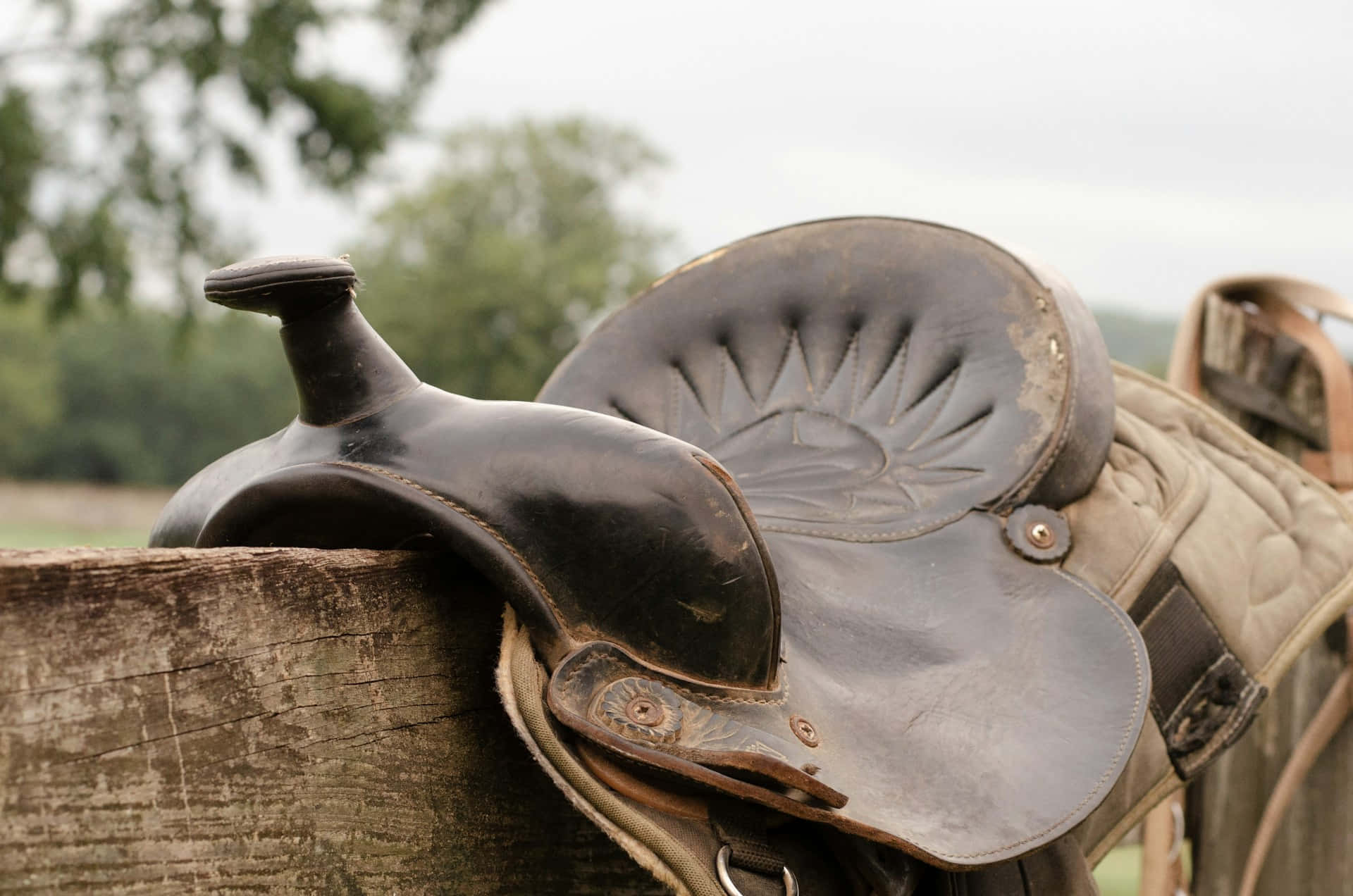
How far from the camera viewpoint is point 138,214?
10992 mm

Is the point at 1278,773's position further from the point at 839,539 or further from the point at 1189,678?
the point at 839,539

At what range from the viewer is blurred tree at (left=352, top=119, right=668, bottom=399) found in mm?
30328

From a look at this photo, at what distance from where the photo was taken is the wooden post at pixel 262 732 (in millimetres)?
587

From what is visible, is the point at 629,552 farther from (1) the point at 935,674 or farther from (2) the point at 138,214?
(2) the point at 138,214

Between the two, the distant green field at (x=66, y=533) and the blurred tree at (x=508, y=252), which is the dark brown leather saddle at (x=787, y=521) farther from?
the blurred tree at (x=508, y=252)

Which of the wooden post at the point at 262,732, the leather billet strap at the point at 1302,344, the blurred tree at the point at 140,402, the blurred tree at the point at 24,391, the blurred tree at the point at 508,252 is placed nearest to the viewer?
the wooden post at the point at 262,732

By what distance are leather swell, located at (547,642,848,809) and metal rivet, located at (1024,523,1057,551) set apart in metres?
0.52

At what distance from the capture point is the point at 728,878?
Answer: 2.52 ft

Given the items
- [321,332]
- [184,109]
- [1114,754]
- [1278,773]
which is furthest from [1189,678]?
[184,109]

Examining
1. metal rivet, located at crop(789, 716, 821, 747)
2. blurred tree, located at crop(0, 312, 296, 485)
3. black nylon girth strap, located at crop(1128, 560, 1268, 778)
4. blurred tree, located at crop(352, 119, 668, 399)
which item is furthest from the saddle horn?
blurred tree, located at crop(0, 312, 296, 485)

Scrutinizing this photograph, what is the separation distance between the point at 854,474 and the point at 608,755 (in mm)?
609

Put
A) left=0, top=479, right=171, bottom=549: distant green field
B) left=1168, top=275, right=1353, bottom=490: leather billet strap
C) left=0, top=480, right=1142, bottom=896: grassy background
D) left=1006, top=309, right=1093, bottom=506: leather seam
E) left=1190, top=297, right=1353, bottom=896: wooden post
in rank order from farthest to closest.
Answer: left=0, top=479, right=171, bottom=549: distant green field
left=0, top=480, right=1142, bottom=896: grassy background
left=1190, top=297, right=1353, bottom=896: wooden post
left=1168, top=275, right=1353, bottom=490: leather billet strap
left=1006, top=309, right=1093, bottom=506: leather seam

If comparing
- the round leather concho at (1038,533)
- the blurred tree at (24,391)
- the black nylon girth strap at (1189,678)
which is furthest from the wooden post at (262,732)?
the blurred tree at (24,391)

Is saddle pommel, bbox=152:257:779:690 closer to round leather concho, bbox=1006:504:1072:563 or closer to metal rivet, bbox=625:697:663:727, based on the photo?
metal rivet, bbox=625:697:663:727
